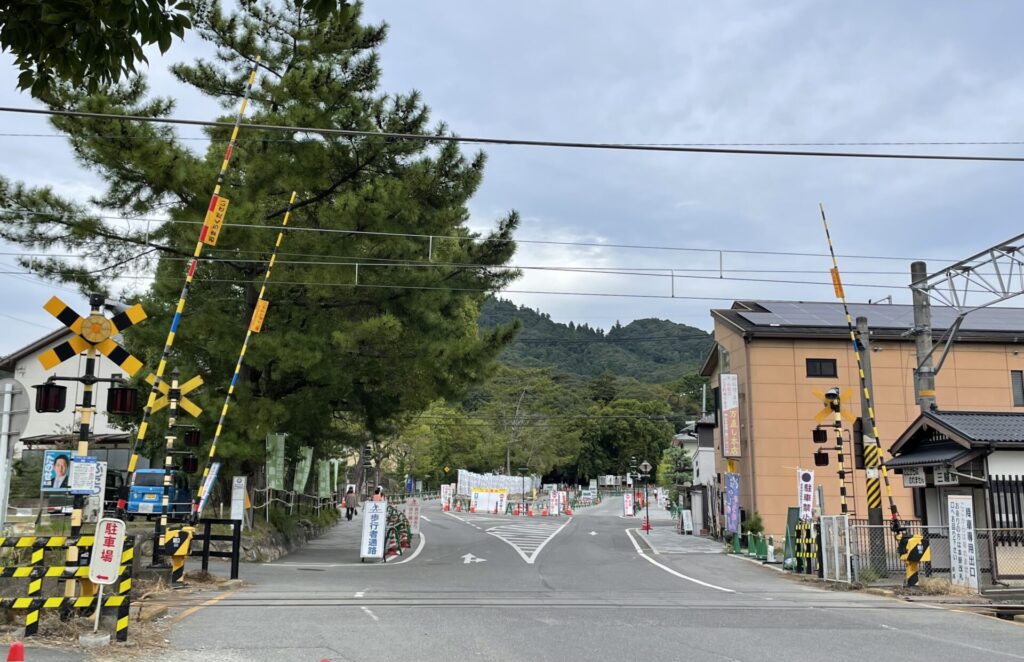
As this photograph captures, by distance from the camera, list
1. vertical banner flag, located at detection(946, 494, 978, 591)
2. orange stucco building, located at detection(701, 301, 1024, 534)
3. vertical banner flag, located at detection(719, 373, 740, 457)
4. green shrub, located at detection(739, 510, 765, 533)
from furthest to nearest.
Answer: vertical banner flag, located at detection(719, 373, 740, 457) → orange stucco building, located at detection(701, 301, 1024, 534) → green shrub, located at detection(739, 510, 765, 533) → vertical banner flag, located at detection(946, 494, 978, 591)

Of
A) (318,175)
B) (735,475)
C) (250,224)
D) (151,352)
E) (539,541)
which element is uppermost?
(318,175)

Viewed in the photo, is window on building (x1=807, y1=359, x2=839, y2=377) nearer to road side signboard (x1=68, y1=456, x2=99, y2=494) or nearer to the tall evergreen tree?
the tall evergreen tree

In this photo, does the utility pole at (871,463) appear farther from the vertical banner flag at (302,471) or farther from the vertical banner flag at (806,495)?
the vertical banner flag at (302,471)

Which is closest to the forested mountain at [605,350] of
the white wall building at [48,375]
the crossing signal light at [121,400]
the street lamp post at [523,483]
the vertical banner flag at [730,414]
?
the street lamp post at [523,483]

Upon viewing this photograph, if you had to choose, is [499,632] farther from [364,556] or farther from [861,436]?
[861,436]

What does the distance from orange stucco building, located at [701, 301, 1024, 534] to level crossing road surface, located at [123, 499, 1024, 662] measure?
31.6ft

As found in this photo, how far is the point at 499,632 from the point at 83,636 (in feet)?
14.8

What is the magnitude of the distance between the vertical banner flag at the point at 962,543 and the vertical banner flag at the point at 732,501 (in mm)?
11910

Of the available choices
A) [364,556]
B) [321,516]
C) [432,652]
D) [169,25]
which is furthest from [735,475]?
[169,25]

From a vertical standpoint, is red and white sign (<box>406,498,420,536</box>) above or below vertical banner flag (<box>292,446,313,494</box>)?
below

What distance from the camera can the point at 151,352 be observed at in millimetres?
19734

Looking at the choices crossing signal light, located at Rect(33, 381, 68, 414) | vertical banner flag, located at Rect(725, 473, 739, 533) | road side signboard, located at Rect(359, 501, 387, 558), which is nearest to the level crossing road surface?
road side signboard, located at Rect(359, 501, 387, 558)

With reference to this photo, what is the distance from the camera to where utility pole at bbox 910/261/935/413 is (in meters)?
19.0

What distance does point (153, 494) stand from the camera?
81.5 ft
